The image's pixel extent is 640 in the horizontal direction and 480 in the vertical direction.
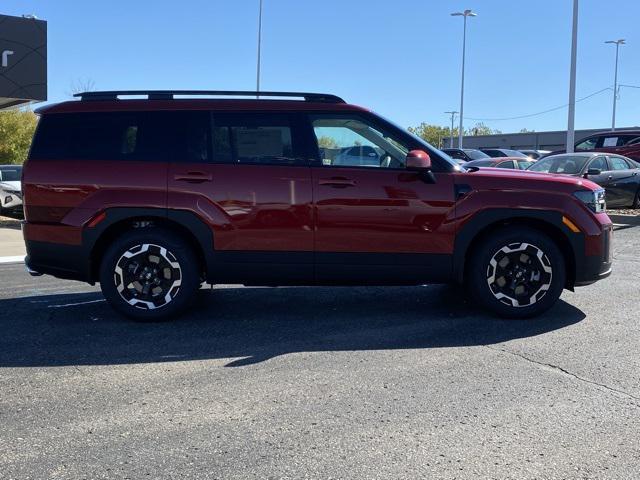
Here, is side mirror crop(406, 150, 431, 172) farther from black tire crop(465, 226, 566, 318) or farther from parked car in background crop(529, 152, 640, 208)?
parked car in background crop(529, 152, 640, 208)

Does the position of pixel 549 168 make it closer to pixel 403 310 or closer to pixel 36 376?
pixel 403 310

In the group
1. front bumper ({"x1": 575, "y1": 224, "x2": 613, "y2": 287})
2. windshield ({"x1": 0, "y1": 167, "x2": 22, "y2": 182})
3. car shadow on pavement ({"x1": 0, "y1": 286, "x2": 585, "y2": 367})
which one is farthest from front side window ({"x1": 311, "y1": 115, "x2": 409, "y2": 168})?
windshield ({"x1": 0, "y1": 167, "x2": 22, "y2": 182})

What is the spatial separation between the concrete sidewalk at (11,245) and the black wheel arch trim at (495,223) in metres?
7.53

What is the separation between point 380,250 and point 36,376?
2.95 meters

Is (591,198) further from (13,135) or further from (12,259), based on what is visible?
(13,135)

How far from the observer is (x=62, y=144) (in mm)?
5730

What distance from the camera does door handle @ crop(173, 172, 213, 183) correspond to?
5.62 metres

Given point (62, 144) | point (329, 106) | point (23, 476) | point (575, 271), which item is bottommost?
point (23, 476)

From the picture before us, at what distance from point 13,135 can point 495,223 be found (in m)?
50.0

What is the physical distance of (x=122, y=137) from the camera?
226 inches

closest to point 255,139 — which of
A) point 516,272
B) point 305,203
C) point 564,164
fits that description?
point 305,203

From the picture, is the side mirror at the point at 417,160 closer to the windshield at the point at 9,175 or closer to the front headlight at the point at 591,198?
the front headlight at the point at 591,198

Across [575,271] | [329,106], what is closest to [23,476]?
[329,106]

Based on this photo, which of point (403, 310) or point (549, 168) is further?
point (549, 168)
